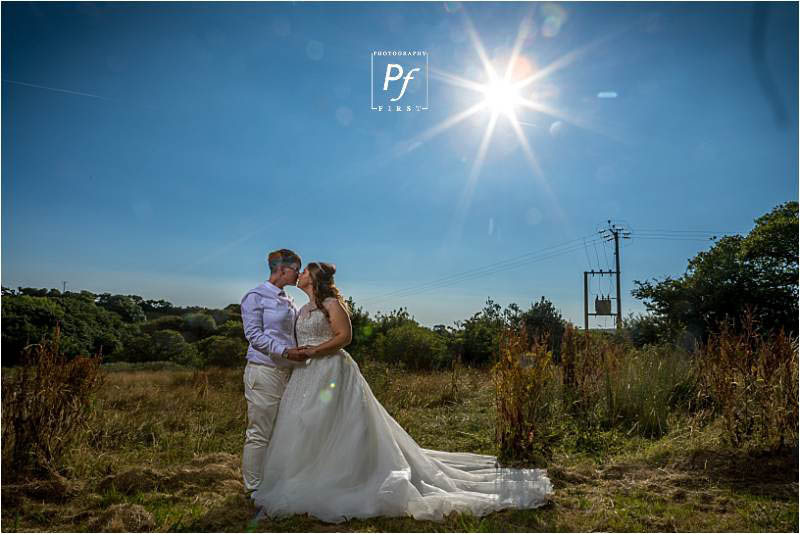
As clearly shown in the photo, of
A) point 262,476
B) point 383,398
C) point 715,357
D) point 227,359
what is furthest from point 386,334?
point 262,476

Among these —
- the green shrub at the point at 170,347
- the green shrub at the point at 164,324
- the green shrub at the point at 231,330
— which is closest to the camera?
the green shrub at the point at 170,347

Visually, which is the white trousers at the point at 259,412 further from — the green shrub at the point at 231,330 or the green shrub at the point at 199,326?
the green shrub at the point at 199,326

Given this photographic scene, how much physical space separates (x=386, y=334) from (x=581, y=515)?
13.7m

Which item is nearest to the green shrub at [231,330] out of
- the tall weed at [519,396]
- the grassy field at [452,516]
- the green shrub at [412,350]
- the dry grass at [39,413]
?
the green shrub at [412,350]

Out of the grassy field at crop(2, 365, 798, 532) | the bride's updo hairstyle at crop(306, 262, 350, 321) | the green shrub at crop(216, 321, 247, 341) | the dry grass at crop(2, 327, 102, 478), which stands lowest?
the grassy field at crop(2, 365, 798, 532)

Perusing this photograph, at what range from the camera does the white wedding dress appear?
13.8ft

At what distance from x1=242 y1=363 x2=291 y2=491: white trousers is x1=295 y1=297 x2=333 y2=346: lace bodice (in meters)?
0.33

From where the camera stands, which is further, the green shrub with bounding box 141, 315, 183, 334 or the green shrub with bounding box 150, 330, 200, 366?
the green shrub with bounding box 141, 315, 183, 334

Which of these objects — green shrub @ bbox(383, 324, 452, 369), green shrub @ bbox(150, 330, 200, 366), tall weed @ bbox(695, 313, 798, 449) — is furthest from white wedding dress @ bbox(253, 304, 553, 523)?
green shrub @ bbox(150, 330, 200, 366)

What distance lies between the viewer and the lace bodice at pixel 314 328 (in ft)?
15.9

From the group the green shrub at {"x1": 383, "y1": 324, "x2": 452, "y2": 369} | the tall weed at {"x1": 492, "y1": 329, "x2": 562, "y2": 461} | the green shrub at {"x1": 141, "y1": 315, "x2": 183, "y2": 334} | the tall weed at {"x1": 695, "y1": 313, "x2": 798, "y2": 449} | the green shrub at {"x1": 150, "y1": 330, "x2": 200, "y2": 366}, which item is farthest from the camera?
the green shrub at {"x1": 141, "y1": 315, "x2": 183, "y2": 334}

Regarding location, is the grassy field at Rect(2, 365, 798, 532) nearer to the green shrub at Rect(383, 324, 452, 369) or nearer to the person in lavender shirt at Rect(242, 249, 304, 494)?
the person in lavender shirt at Rect(242, 249, 304, 494)

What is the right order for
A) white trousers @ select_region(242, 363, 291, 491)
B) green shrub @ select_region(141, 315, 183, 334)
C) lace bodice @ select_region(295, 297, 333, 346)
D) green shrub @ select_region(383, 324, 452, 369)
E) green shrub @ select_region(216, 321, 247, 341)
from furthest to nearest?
green shrub @ select_region(141, 315, 183, 334)
green shrub @ select_region(216, 321, 247, 341)
green shrub @ select_region(383, 324, 452, 369)
lace bodice @ select_region(295, 297, 333, 346)
white trousers @ select_region(242, 363, 291, 491)

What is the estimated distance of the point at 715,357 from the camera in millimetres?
6570
